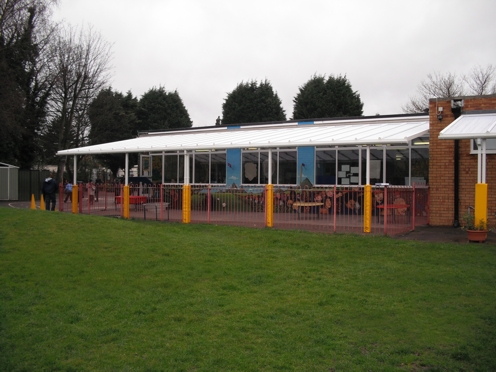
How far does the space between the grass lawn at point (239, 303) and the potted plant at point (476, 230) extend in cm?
57

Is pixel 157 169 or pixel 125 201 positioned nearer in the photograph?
pixel 125 201

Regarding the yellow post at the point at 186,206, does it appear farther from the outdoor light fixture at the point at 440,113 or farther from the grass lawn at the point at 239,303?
the outdoor light fixture at the point at 440,113

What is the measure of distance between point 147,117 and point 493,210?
39793mm

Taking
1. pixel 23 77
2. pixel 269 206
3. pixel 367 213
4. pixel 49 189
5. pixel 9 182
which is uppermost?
pixel 23 77

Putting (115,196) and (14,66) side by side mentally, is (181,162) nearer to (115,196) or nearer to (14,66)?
(115,196)

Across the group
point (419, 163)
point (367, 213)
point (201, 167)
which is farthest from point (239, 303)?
point (201, 167)

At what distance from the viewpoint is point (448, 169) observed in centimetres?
1321

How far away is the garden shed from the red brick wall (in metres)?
24.4

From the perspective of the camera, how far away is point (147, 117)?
48.0 meters

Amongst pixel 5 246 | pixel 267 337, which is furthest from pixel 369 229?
pixel 5 246

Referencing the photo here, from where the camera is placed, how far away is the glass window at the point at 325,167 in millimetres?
19219

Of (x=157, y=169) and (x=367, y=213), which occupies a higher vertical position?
(x=157, y=169)

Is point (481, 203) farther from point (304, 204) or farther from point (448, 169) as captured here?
point (304, 204)

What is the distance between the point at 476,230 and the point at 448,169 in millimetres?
3054
